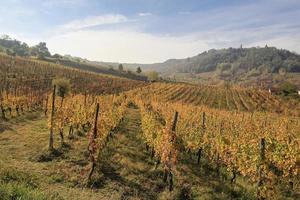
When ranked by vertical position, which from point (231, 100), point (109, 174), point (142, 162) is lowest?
point (109, 174)

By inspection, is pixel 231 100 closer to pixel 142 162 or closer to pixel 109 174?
pixel 142 162

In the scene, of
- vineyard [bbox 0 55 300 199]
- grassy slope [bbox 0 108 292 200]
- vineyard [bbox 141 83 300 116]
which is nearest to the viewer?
vineyard [bbox 0 55 300 199]

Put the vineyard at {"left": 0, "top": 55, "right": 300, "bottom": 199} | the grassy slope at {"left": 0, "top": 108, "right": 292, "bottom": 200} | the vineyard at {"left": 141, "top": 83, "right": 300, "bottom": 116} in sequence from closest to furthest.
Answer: the vineyard at {"left": 0, "top": 55, "right": 300, "bottom": 199} → the grassy slope at {"left": 0, "top": 108, "right": 292, "bottom": 200} → the vineyard at {"left": 141, "top": 83, "right": 300, "bottom": 116}

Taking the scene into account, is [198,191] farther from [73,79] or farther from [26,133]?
[73,79]

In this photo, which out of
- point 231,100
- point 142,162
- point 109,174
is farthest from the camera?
point 231,100

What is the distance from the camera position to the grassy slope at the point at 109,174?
20.6 meters

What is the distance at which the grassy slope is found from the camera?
67.7 feet

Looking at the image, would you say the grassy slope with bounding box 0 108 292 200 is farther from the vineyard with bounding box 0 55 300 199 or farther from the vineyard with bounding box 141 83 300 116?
the vineyard with bounding box 141 83 300 116

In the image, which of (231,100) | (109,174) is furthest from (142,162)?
(231,100)

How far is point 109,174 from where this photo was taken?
79.3ft

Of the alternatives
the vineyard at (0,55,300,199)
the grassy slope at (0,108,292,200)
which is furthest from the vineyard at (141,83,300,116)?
the grassy slope at (0,108,292,200)

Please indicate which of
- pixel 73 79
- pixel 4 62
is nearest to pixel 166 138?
pixel 73 79

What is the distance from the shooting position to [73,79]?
332ft

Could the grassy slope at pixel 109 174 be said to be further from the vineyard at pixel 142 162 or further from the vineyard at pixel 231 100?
the vineyard at pixel 231 100
